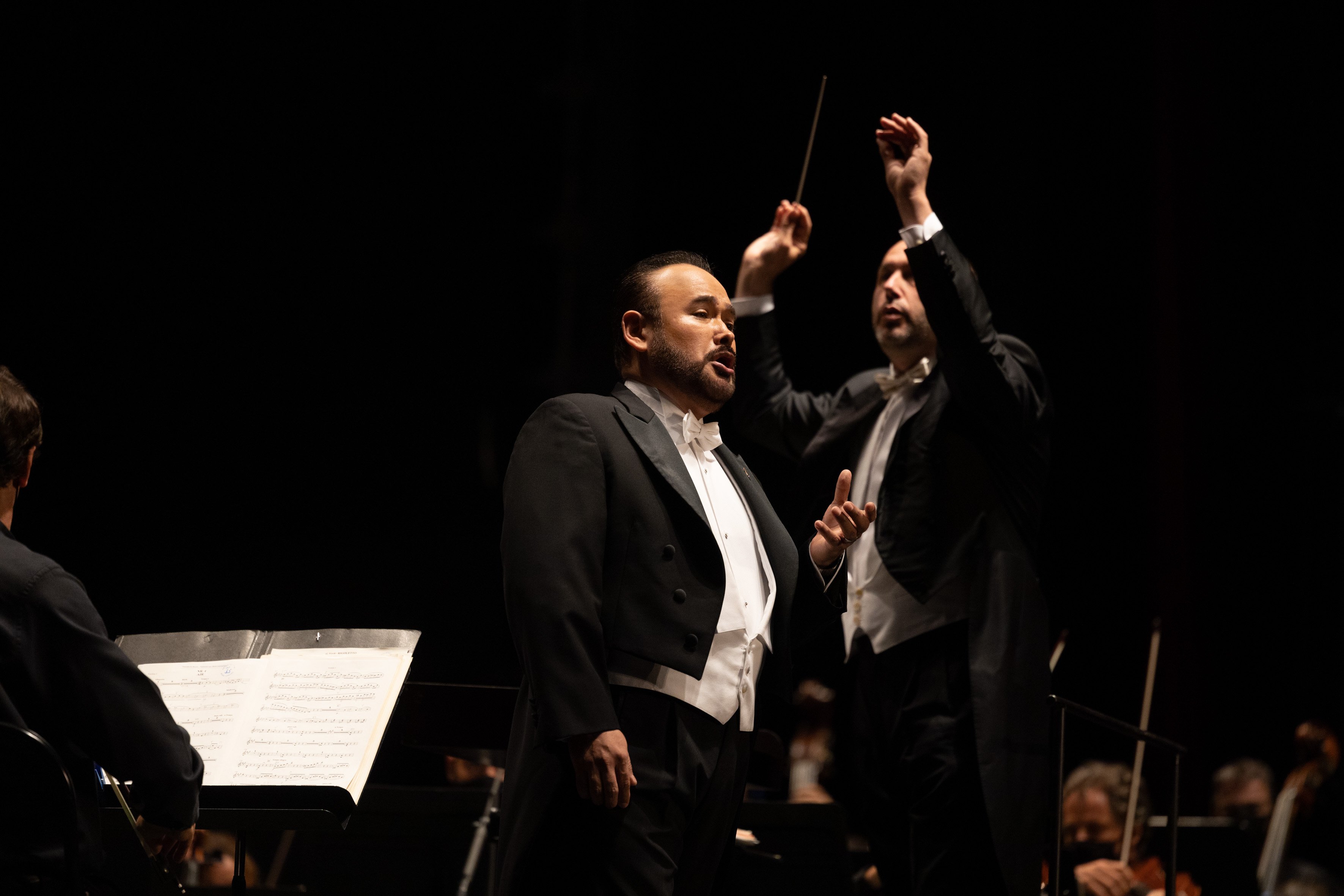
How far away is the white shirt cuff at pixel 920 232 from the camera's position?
2852mm

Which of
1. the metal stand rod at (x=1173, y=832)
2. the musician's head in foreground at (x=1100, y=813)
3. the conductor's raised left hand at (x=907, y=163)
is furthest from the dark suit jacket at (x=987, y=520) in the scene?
the musician's head in foreground at (x=1100, y=813)

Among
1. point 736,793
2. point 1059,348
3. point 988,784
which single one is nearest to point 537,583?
point 736,793

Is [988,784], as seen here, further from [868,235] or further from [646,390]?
[868,235]

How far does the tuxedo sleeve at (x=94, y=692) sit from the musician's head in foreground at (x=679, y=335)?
99 centimetres

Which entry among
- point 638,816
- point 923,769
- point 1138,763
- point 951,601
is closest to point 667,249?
point 1138,763

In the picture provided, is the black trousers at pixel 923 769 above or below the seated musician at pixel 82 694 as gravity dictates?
below

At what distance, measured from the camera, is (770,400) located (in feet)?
11.5

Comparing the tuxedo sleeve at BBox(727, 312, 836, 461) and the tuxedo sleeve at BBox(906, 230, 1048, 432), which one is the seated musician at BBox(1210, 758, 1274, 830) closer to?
the tuxedo sleeve at BBox(727, 312, 836, 461)

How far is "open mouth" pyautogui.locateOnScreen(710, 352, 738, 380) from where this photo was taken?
2.47 m

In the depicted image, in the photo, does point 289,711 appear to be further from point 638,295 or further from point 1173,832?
point 1173,832

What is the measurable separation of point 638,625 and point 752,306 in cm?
148

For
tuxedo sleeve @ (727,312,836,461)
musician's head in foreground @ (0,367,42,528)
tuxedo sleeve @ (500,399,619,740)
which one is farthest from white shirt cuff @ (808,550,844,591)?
musician's head in foreground @ (0,367,42,528)

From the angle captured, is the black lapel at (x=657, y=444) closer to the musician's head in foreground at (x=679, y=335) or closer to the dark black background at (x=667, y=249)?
the musician's head in foreground at (x=679, y=335)

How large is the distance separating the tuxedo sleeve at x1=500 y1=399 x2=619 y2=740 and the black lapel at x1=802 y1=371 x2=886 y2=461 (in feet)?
3.68
